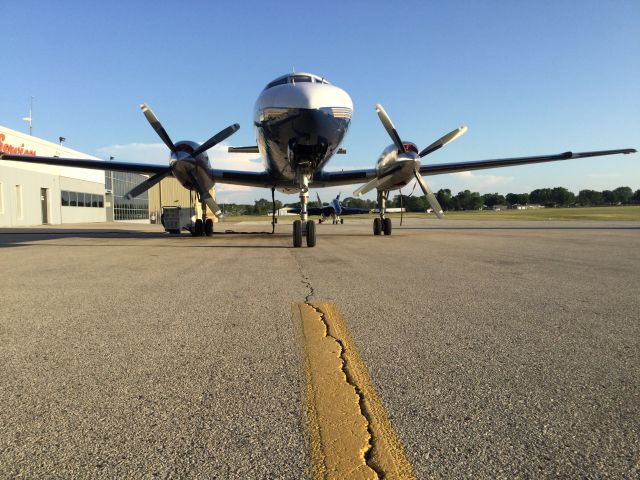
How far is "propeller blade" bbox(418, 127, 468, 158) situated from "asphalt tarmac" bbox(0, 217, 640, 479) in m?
13.0

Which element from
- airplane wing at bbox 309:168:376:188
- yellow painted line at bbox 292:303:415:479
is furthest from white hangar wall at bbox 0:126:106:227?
yellow painted line at bbox 292:303:415:479

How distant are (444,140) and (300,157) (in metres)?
8.03

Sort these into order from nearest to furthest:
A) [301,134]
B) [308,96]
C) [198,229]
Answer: [308,96] < [301,134] < [198,229]

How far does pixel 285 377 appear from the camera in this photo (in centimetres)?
281

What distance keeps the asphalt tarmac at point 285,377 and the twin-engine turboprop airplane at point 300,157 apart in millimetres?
7404

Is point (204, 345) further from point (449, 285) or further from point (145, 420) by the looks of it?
point (449, 285)

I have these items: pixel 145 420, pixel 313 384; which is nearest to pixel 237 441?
pixel 145 420

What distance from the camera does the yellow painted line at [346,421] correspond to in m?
1.82

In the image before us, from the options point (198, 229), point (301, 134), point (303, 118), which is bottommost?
point (198, 229)

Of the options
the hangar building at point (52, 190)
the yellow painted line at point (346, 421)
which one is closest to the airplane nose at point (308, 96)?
the yellow painted line at point (346, 421)

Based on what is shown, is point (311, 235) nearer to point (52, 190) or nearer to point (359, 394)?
point (359, 394)

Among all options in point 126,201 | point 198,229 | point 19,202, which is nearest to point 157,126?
point 198,229

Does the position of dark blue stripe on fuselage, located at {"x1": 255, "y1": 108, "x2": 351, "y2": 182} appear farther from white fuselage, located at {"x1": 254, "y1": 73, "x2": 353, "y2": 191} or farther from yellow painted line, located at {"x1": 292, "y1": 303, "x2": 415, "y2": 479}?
yellow painted line, located at {"x1": 292, "y1": 303, "x2": 415, "y2": 479}

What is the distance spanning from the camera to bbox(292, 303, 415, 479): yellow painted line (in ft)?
5.98
